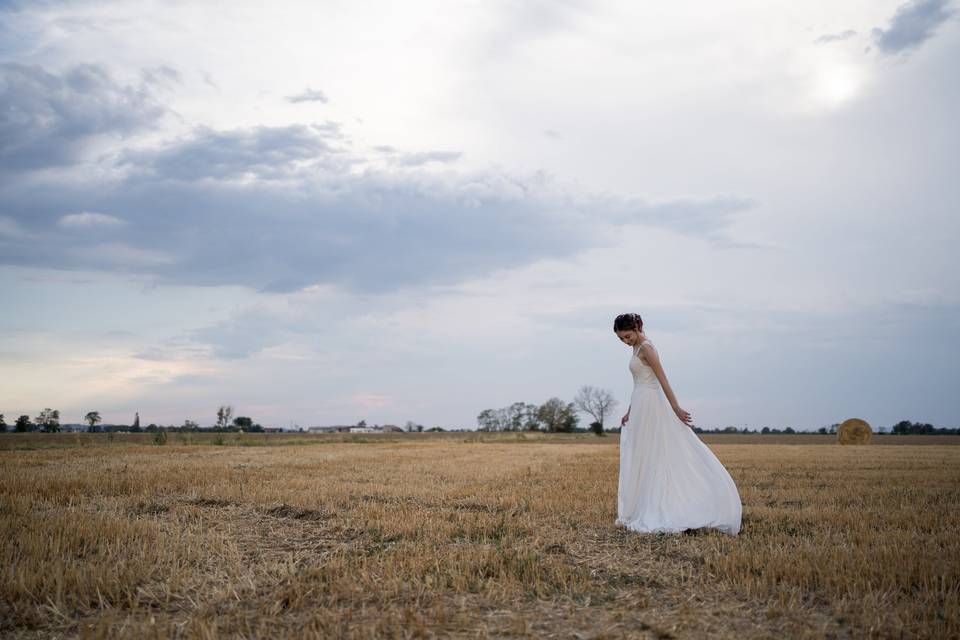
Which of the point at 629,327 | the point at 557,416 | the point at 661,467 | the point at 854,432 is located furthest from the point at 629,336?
the point at 557,416

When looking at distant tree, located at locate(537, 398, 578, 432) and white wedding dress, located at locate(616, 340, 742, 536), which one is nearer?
white wedding dress, located at locate(616, 340, 742, 536)

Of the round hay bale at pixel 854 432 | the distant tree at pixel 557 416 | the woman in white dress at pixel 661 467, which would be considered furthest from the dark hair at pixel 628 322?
the distant tree at pixel 557 416

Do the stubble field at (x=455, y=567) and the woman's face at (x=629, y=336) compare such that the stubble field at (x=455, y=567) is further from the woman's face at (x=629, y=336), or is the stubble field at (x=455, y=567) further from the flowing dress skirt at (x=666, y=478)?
the woman's face at (x=629, y=336)

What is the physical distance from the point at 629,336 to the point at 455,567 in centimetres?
416

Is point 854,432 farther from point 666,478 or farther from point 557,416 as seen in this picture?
point 557,416

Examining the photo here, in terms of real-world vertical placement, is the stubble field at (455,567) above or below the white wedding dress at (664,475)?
below

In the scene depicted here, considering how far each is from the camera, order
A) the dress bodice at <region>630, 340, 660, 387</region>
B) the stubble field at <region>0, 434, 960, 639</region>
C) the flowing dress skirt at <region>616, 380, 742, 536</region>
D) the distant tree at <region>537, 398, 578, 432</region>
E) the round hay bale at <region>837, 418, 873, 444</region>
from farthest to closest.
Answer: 1. the distant tree at <region>537, 398, 578, 432</region>
2. the round hay bale at <region>837, 418, 873, 444</region>
3. the dress bodice at <region>630, 340, 660, 387</region>
4. the flowing dress skirt at <region>616, 380, 742, 536</region>
5. the stubble field at <region>0, 434, 960, 639</region>

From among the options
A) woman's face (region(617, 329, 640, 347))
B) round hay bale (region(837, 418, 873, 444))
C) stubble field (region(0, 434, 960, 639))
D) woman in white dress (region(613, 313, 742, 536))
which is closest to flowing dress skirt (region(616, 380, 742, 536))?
woman in white dress (region(613, 313, 742, 536))

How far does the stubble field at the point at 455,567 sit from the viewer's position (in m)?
4.59

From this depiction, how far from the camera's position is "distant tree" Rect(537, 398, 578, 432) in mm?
107875

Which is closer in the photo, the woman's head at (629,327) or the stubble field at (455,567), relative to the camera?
the stubble field at (455,567)

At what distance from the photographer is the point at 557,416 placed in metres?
111

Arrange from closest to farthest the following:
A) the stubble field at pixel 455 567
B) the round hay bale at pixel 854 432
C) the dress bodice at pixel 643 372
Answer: the stubble field at pixel 455 567
the dress bodice at pixel 643 372
the round hay bale at pixel 854 432

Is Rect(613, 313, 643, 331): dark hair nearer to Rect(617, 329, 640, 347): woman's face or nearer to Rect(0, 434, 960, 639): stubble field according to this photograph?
Rect(617, 329, 640, 347): woman's face
